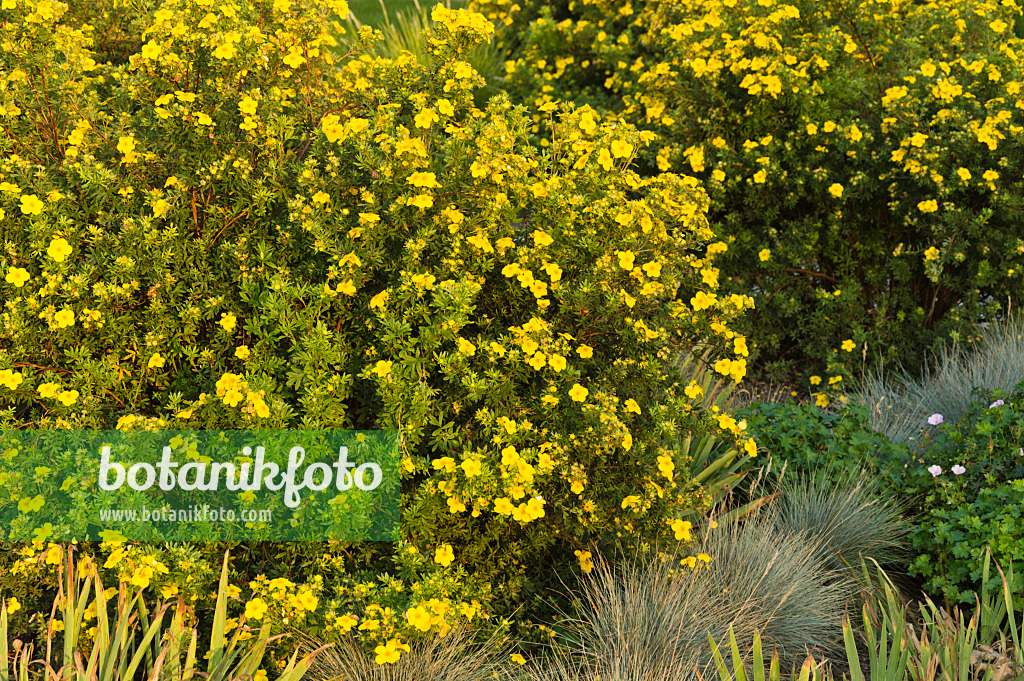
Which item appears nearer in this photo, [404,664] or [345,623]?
[345,623]

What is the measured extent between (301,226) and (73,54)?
1.10 m

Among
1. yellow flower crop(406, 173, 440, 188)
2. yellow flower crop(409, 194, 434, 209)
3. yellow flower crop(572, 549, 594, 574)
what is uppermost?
yellow flower crop(406, 173, 440, 188)

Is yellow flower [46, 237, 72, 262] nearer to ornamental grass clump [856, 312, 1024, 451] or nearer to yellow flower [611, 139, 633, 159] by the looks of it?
yellow flower [611, 139, 633, 159]

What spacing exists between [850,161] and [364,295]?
323 cm

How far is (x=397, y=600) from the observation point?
8.43ft

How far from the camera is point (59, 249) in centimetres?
268

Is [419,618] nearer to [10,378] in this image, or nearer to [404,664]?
[404,664]

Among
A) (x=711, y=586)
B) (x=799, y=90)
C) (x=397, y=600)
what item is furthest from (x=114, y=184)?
(x=799, y=90)

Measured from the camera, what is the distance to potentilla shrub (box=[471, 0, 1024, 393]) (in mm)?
4766

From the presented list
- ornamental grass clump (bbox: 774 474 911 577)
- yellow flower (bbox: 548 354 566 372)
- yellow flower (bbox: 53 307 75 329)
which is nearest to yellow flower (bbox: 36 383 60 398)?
yellow flower (bbox: 53 307 75 329)

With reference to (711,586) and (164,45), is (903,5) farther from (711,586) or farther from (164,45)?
(164,45)

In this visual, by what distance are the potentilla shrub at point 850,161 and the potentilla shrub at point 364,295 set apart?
2.02 metres

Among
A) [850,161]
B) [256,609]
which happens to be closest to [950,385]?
[850,161]

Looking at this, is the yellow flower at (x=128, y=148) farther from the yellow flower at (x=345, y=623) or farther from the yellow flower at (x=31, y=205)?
the yellow flower at (x=345, y=623)
